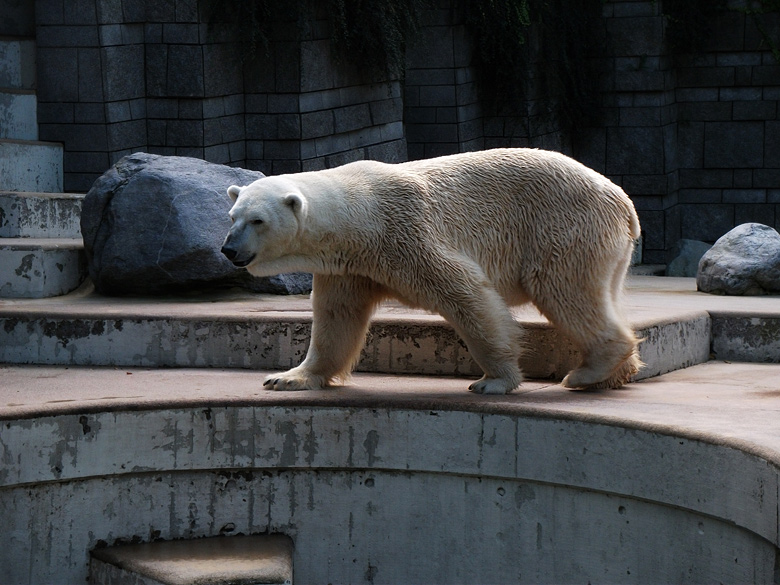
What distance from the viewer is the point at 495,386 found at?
13.4ft

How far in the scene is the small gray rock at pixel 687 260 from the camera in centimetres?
977

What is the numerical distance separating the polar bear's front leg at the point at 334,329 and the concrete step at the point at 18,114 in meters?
4.60

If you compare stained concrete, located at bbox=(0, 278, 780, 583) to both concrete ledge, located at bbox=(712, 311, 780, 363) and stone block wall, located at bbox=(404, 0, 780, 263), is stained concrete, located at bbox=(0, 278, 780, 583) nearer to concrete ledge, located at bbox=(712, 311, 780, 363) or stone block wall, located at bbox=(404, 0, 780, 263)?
concrete ledge, located at bbox=(712, 311, 780, 363)

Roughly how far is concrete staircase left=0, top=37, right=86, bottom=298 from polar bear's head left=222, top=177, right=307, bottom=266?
88.2 inches

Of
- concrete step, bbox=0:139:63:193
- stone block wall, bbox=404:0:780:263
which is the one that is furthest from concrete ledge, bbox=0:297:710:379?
stone block wall, bbox=404:0:780:263

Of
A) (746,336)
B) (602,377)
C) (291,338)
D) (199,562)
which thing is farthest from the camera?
(746,336)

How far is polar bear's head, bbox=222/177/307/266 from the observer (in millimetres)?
3789

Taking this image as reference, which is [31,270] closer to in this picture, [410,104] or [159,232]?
[159,232]

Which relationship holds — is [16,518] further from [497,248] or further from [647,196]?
[647,196]

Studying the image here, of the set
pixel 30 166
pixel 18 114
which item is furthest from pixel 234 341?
pixel 18 114

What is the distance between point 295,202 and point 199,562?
1.30m

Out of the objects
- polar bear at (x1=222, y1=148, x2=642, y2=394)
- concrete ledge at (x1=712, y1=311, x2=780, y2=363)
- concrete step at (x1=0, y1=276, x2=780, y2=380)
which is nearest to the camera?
polar bear at (x1=222, y1=148, x2=642, y2=394)

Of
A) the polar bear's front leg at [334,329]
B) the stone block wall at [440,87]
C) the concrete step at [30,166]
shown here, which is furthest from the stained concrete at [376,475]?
the stone block wall at [440,87]

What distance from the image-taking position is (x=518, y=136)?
10.3 metres
